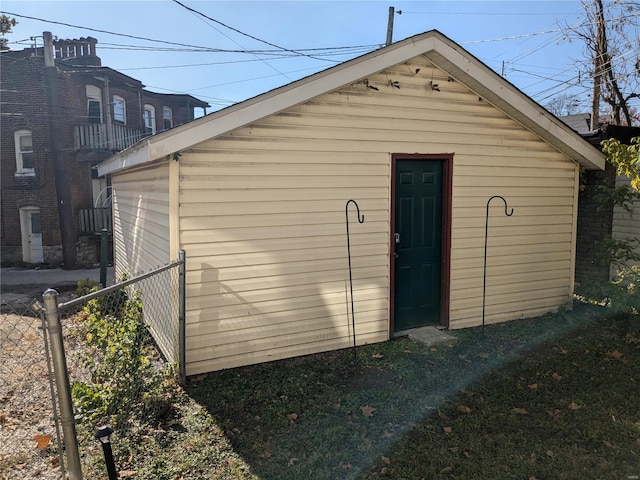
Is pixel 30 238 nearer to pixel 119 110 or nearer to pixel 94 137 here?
pixel 94 137

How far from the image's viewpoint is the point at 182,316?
14.1 feet

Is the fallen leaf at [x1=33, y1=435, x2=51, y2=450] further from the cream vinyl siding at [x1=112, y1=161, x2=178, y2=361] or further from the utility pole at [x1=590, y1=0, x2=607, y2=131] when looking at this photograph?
the utility pole at [x1=590, y1=0, x2=607, y2=131]

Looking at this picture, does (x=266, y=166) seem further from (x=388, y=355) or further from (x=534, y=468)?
(x=534, y=468)

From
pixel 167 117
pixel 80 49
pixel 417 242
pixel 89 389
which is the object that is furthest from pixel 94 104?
pixel 89 389

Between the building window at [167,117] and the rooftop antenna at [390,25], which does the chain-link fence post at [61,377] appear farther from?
the building window at [167,117]

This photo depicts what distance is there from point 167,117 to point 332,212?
66.2 feet

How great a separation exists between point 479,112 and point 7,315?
8715 mm

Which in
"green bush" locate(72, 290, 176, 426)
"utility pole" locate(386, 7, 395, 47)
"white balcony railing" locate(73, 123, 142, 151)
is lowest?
"green bush" locate(72, 290, 176, 426)

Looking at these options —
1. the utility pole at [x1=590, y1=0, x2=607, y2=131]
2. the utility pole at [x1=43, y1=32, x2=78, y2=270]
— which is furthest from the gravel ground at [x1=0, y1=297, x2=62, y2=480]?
Answer: the utility pole at [x1=590, y1=0, x2=607, y2=131]

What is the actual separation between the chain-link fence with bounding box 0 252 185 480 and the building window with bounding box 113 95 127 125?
1537 centimetres

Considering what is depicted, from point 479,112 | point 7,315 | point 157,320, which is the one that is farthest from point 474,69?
point 7,315

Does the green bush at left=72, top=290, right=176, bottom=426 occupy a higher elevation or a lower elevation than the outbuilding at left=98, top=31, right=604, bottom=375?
lower

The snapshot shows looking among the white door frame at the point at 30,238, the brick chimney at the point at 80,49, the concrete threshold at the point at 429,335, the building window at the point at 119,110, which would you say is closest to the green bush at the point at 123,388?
the concrete threshold at the point at 429,335

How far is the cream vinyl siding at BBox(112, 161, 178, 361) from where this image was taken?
458cm
